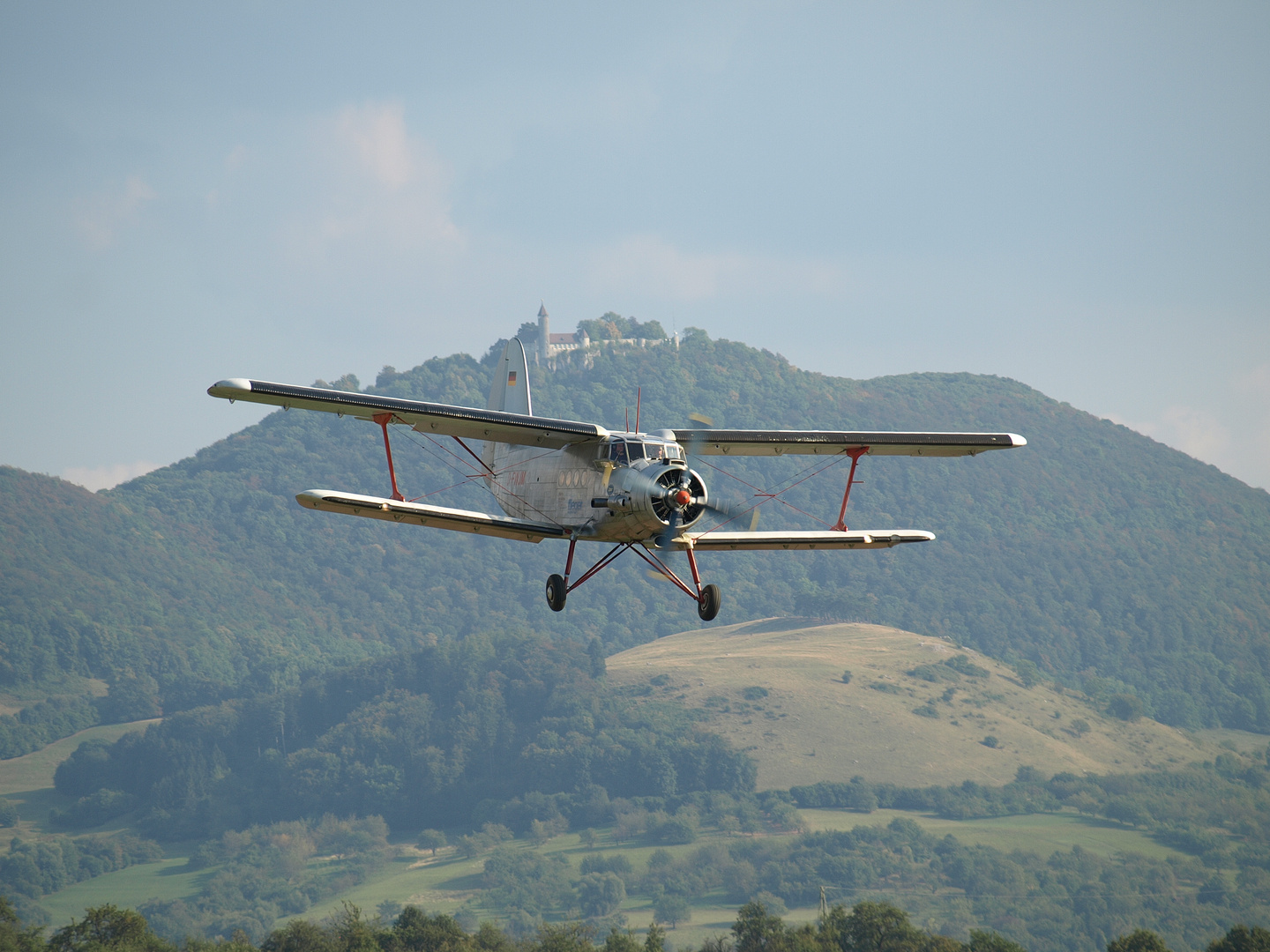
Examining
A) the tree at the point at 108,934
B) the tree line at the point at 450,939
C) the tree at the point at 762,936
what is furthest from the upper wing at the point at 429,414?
the tree at the point at 762,936

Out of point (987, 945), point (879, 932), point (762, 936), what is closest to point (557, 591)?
point (879, 932)

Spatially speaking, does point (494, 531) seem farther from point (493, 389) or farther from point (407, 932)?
point (407, 932)

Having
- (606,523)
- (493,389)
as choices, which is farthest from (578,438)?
(493,389)

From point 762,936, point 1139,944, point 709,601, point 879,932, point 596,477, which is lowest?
point 762,936

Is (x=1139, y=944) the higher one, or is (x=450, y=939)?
(x=1139, y=944)

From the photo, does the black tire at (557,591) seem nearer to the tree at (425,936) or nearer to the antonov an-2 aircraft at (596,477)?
the antonov an-2 aircraft at (596,477)

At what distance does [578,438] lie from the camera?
32531mm

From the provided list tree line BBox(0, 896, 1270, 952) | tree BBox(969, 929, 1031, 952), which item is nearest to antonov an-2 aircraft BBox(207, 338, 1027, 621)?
tree line BBox(0, 896, 1270, 952)

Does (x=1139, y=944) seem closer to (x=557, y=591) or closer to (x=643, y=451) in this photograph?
(x=557, y=591)

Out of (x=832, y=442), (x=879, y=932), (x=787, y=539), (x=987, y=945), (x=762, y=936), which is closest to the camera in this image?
(x=787, y=539)

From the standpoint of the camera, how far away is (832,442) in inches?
1396

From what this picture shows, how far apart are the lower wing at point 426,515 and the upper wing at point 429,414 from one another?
196cm

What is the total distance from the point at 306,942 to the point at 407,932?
17188 millimetres

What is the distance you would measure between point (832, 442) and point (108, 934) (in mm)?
151576
